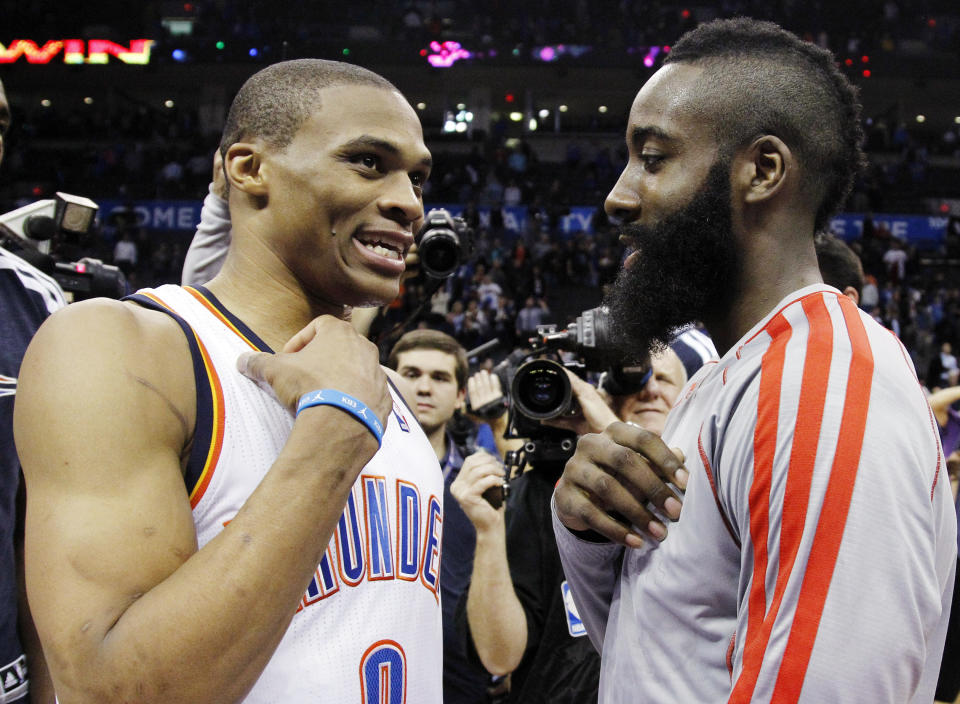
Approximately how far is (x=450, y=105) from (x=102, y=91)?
9.04 m

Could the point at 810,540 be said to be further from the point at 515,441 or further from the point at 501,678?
the point at 515,441

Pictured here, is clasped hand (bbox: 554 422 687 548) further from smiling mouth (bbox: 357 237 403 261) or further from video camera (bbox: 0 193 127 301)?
video camera (bbox: 0 193 127 301)

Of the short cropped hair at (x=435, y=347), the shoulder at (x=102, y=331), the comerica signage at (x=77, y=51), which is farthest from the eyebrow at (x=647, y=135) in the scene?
the comerica signage at (x=77, y=51)

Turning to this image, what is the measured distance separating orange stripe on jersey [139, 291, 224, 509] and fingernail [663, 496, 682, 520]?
2.20 feet

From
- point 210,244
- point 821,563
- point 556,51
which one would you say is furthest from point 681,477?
point 556,51

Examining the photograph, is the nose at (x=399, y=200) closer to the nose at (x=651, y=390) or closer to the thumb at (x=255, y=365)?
the thumb at (x=255, y=365)

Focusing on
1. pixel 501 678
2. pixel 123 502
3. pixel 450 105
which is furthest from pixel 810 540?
pixel 450 105

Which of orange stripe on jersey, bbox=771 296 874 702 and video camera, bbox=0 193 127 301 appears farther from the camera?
video camera, bbox=0 193 127 301

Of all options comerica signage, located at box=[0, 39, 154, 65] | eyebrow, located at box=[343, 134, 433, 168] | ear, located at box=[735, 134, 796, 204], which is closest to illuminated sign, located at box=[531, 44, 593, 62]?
comerica signage, located at box=[0, 39, 154, 65]

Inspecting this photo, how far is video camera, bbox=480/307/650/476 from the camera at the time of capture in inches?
97.5

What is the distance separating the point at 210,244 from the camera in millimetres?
2582

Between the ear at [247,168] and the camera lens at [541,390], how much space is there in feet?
3.48

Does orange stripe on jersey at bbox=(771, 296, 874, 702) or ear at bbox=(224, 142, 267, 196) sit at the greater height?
ear at bbox=(224, 142, 267, 196)

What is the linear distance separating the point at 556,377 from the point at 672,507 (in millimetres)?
1239
